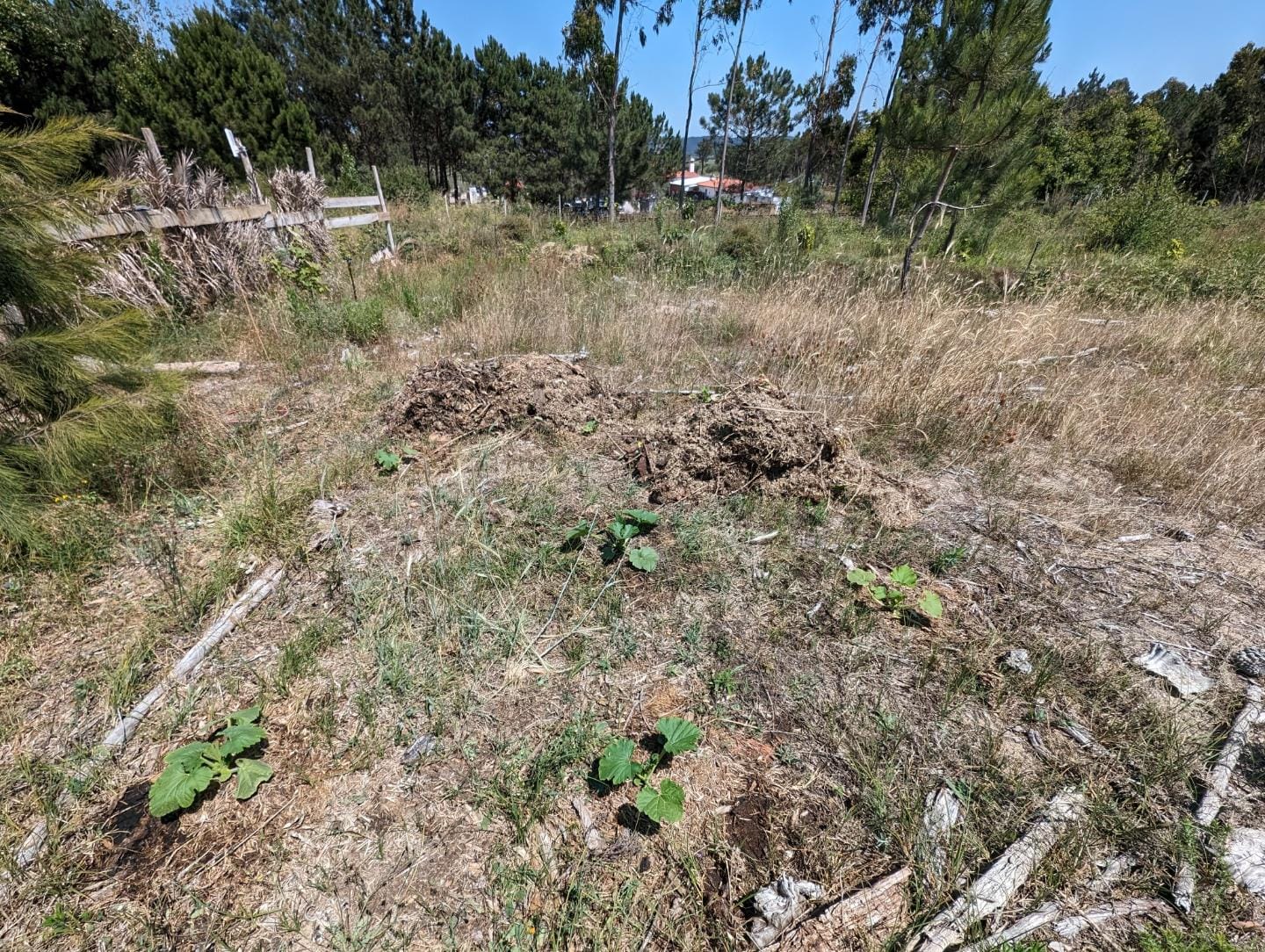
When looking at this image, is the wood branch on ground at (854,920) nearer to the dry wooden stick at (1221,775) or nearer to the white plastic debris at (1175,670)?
the dry wooden stick at (1221,775)

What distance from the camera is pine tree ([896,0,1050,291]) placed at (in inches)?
163

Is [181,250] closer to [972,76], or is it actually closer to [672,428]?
[672,428]

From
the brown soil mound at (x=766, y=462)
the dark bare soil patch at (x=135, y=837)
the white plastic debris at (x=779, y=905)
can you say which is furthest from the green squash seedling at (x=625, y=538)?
the dark bare soil patch at (x=135, y=837)

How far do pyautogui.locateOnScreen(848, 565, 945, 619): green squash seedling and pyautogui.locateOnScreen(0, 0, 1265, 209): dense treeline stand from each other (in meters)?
4.77

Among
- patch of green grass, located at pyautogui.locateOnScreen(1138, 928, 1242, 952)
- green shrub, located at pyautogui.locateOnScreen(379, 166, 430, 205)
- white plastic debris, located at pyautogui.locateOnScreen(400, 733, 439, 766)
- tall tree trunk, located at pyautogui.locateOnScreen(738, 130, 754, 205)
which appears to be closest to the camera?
patch of green grass, located at pyautogui.locateOnScreen(1138, 928, 1242, 952)

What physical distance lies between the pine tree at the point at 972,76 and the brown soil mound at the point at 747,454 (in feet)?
11.3

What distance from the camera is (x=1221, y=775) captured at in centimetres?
140

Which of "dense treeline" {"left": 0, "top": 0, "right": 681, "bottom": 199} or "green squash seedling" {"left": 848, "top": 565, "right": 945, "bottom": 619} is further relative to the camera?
"dense treeline" {"left": 0, "top": 0, "right": 681, "bottom": 199}

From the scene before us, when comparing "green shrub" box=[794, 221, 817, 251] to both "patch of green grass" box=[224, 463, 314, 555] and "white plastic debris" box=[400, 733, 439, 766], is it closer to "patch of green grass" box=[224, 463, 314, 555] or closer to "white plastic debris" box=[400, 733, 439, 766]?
"patch of green grass" box=[224, 463, 314, 555]

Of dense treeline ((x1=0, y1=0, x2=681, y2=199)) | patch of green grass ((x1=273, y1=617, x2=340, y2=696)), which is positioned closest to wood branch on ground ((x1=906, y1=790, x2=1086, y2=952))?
patch of green grass ((x1=273, y1=617, x2=340, y2=696))

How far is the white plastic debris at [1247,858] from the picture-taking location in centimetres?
118

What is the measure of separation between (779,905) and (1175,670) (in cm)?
171

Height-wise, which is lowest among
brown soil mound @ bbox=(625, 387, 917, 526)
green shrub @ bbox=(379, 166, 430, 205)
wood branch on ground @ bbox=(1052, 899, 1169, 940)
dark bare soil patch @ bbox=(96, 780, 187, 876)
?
dark bare soil patch @ bbox=(96, 780, 187, 876)

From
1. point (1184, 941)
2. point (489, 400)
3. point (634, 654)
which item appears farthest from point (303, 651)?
Answer: point (1184, 941)
